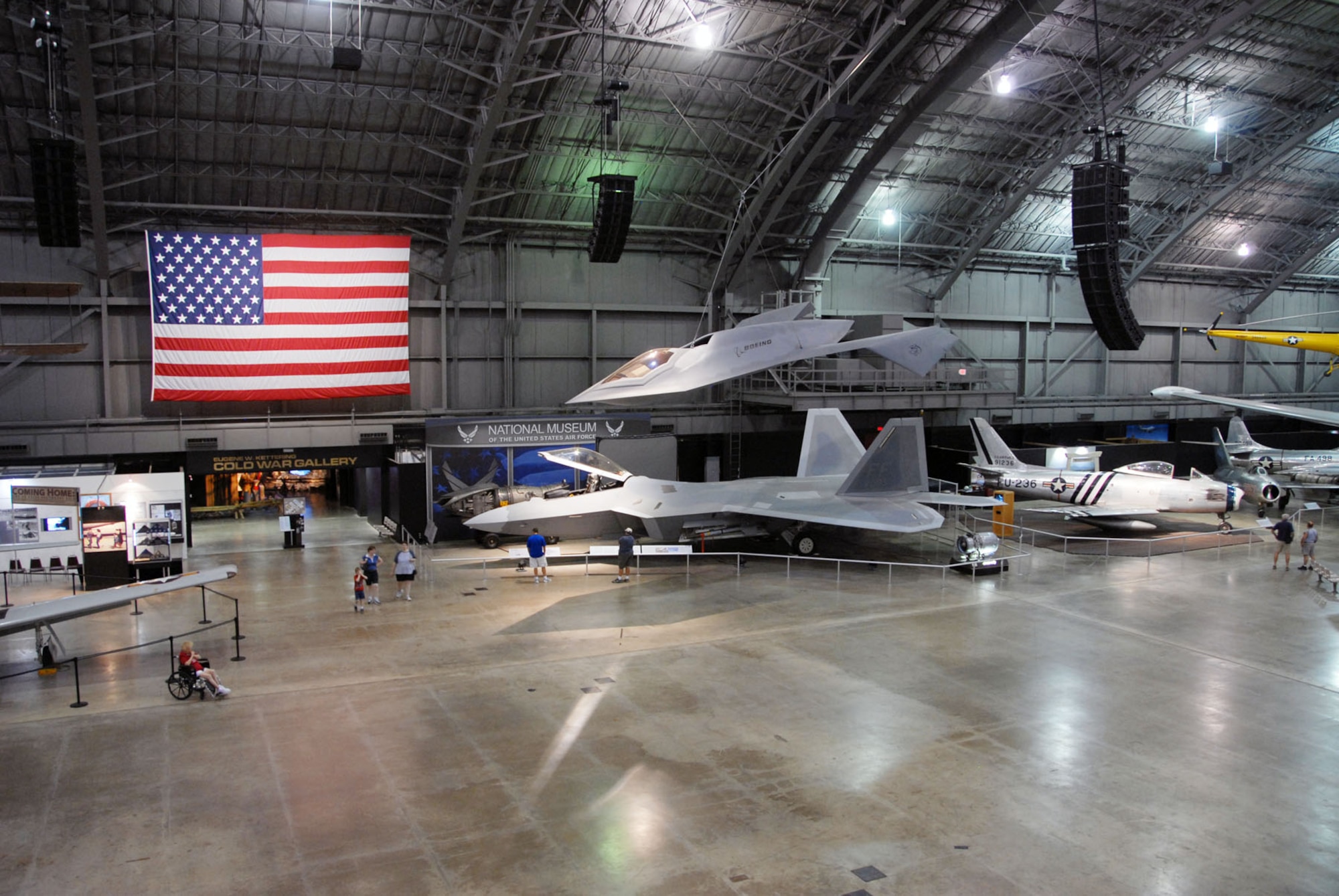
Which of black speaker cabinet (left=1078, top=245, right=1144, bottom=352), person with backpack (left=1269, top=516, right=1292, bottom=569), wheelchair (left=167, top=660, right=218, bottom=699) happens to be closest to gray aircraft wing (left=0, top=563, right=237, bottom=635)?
wheelchair (left=167, top=660, right=218, bottom=699)

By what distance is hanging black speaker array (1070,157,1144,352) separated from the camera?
658 inches

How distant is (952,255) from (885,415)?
6.58m

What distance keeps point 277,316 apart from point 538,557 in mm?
11042


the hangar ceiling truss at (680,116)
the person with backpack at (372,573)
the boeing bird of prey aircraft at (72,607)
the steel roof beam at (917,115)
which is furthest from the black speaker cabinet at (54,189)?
the steel roof beam at (917,115)

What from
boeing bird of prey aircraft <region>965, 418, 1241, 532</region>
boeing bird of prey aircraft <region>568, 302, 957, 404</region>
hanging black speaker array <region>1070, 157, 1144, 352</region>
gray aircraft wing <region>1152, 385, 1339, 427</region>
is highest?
hanging black speaker array <region>1070, 157, 1144, 352</region>

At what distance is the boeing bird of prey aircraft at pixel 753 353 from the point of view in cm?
1453

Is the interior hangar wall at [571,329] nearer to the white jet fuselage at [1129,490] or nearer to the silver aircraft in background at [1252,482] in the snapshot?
the white jet fuselage at [1129,490]

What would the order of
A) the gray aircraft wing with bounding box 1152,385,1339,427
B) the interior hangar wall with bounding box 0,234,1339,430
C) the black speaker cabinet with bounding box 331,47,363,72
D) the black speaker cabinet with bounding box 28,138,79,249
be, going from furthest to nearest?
the interior hangar wall with bounding box 0,234,1339,430 → the gray aircraft wing with bounding box 1152,385,1339,427 → the black speaker cabinet with bounding box 28,138,79,249 → the black speaker cabinet with bounding box 331,47,363,72

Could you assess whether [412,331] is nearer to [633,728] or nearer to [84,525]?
[84,525]

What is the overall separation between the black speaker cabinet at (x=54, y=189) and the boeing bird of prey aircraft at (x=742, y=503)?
9.89 meters

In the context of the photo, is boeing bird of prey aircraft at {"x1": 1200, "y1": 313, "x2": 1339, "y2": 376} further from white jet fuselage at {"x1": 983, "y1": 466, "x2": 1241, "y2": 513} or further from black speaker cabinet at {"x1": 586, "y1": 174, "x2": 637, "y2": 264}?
black speaker cabinet at {"x1": 586, "y1": 174, "x2": 637, "y2": 264}

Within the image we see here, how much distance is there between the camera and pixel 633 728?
1060 centimetres

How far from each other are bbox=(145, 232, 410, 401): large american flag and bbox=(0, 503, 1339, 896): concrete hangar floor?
8431mm

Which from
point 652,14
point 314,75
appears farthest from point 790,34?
point 314,75
